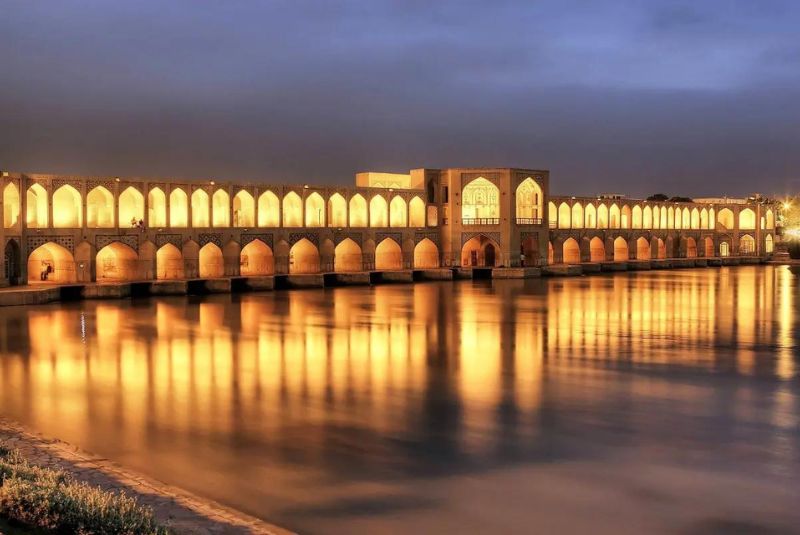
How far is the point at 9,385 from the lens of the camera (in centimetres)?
962

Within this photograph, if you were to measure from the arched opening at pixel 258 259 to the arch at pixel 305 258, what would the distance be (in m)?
1.22

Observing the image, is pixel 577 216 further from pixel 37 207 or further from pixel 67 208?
pixel 37 207

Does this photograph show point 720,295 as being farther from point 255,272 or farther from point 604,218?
point 604,218

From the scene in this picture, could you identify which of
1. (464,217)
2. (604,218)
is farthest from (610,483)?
(604,218)

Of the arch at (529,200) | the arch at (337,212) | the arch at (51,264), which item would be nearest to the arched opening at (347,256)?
the arch at (337,212)

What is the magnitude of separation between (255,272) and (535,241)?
12.2 m

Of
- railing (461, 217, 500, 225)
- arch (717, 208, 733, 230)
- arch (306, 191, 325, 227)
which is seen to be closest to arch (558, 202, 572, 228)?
railing (461, 217, 500, 225)

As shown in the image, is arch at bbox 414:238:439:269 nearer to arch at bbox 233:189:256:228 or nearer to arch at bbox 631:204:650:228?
arch at bbox 233:189:256:228

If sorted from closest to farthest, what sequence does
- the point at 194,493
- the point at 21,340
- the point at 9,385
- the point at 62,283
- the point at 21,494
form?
the point at 21,494
the point at 194,493
the point at 9,385
the point at 21,340
the point at 62,283

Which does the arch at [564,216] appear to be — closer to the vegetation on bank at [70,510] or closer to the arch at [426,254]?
the arch at [426,254]

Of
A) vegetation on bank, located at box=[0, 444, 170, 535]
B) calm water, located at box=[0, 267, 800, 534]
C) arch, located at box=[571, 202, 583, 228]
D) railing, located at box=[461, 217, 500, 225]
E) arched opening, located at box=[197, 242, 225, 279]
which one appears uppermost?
arch, located at box=[571, 202, 583, 228]

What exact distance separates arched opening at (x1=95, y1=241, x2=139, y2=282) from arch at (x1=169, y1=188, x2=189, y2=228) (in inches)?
72.8

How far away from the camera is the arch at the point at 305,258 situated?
29141 millimetres

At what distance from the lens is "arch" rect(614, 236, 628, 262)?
41.9 metres
